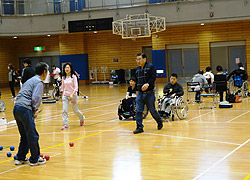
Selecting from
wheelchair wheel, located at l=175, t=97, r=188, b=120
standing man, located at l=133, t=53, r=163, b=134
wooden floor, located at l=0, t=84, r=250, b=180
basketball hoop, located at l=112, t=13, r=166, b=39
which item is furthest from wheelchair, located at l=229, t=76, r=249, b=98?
basketball hoop, located at l=112, t=13, r=166, b=39

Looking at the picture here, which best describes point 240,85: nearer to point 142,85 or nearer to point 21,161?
point 142,85

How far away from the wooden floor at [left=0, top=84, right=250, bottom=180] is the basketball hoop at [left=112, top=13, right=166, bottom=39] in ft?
46.5

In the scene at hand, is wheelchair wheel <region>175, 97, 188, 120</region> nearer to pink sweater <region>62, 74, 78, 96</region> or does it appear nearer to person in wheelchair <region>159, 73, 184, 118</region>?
person in wheelchair <region>159, 73, 184, 118</region>

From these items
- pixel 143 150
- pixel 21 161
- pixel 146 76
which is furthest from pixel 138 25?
pixel 21 161

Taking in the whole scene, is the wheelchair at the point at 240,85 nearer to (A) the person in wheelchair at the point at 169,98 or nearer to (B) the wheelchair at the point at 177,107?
(B) the wheelchair at the point at 177,107

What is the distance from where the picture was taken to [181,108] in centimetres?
1129

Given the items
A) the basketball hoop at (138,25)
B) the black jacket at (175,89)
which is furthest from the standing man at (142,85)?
the basketball hoop at (138,25)

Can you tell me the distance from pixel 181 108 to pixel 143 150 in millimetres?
4122

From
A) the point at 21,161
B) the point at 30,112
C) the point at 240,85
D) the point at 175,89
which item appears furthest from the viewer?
the point at 240,85

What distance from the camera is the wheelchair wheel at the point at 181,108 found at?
435 inches

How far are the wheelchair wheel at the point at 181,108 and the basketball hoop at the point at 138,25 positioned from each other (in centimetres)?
1407

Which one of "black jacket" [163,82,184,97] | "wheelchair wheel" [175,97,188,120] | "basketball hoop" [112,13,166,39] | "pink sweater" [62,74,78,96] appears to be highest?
"basketball hoop" [112,13,166,39]

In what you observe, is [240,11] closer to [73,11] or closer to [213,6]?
[213,6]

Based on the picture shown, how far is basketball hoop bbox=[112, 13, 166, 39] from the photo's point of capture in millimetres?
25478
